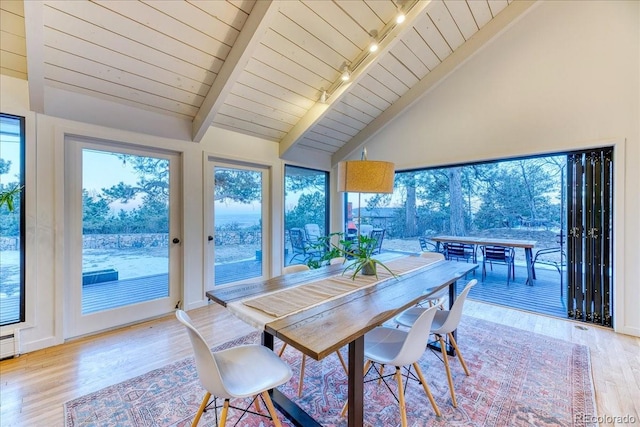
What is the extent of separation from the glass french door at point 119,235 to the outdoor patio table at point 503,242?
4164 millimetres

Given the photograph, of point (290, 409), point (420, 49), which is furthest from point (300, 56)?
point (290, 409)

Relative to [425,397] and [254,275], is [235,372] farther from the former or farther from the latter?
[254,275]

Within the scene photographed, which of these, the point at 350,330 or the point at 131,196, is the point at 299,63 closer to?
the point at 131,196

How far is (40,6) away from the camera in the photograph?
1799 millimetres

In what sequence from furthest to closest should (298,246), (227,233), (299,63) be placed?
(298,246) < (227,233) < (299,63)

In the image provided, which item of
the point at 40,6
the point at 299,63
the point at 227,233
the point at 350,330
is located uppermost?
the point at 299,63

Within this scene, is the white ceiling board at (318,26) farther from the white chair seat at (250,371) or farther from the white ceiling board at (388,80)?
the white chair seat at (250,371)

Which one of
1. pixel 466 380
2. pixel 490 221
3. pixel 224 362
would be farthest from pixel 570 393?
pixel 490 221

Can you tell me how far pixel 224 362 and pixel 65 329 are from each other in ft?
7.24

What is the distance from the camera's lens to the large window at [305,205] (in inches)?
180

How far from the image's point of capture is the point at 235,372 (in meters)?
1.40

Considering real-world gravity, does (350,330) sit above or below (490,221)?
below

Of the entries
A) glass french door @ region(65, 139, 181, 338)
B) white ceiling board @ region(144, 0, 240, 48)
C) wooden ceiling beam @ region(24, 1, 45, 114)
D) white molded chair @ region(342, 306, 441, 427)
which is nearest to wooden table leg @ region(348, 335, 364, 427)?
white molded chair @ region(342, 306, 441, 427)

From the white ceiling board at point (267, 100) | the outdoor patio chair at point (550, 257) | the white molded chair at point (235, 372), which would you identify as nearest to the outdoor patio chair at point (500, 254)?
the outdoor patio chair at point (550, 257)
